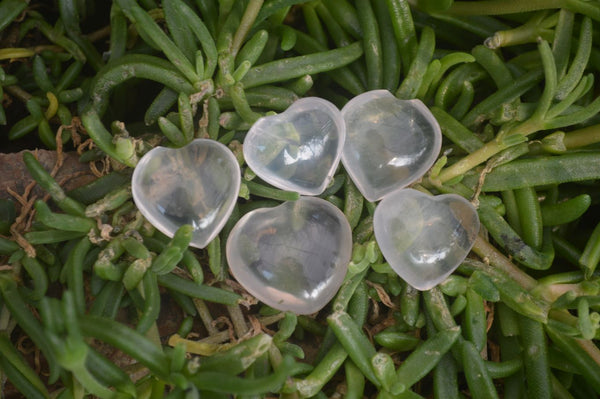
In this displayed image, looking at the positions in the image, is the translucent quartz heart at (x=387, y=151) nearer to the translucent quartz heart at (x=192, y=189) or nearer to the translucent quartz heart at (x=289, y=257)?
the translucent quartz heart at (x=289, y=257)

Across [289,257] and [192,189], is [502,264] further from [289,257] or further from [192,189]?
[192,189]

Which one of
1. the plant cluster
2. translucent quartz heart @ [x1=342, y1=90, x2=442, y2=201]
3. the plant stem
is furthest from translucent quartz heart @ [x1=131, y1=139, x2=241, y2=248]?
the plant stem

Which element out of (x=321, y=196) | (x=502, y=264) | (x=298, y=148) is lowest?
(x=502, y=264)

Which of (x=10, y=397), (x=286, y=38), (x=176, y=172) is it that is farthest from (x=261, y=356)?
(x=286, y=38)

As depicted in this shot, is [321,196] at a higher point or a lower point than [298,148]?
lower

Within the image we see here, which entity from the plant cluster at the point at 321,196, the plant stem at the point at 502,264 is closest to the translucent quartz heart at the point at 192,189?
the plant cluster at the point at 321,196

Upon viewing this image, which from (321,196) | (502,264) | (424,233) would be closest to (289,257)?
(321,196)

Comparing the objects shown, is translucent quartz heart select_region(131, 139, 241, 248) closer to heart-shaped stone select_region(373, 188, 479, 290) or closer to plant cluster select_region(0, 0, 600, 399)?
plant cluster select_region(0, 0, 600, 399)
